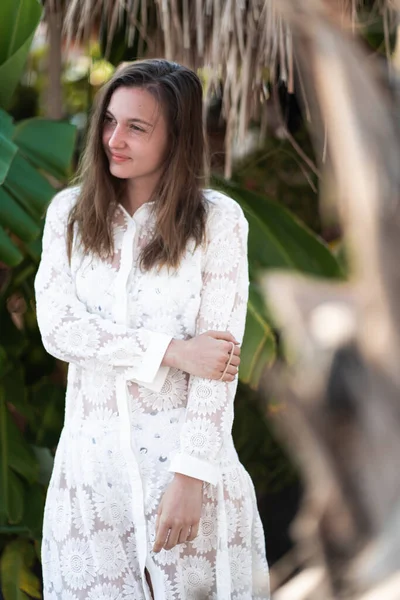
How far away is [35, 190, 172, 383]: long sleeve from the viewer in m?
1.84

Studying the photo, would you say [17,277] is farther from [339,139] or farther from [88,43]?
[339,139]

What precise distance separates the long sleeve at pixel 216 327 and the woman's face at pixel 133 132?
0.65 ft

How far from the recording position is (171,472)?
6.11 ft

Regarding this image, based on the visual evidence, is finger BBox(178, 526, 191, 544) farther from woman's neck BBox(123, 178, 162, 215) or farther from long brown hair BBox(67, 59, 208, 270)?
woman's neck BBox(123, 178, 162, 215)

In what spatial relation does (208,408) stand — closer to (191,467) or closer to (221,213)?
(191,467)

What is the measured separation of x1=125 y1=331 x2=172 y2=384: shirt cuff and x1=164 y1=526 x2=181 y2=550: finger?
286 mm

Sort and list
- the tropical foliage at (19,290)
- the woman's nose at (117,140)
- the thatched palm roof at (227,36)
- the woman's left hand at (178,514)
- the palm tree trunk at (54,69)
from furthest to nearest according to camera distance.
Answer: the palm tree trunk at (54,69) < the thatched palm roof at (227,36) < the tropical foliage at (19,290) < the woman's nose at (117,140) < the woman's left hand at (178,514)

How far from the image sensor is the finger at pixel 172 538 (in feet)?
5.92

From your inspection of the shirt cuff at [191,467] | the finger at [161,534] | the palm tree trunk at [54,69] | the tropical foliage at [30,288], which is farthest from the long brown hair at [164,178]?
the palm tree trunk at [54,69]

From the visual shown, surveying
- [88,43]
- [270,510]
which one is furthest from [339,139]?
[270,510]

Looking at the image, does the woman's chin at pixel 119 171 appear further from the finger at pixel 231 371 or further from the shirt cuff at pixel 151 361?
the finger at pixel 231 371

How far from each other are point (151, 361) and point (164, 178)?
0.41m

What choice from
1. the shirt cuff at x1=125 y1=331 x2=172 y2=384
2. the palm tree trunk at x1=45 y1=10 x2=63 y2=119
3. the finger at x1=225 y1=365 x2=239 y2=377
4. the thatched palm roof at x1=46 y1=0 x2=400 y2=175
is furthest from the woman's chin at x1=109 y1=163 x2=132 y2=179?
the palm tree trunk at x1=45 y1=10 x2=63 y2=119

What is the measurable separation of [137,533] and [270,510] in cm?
264
